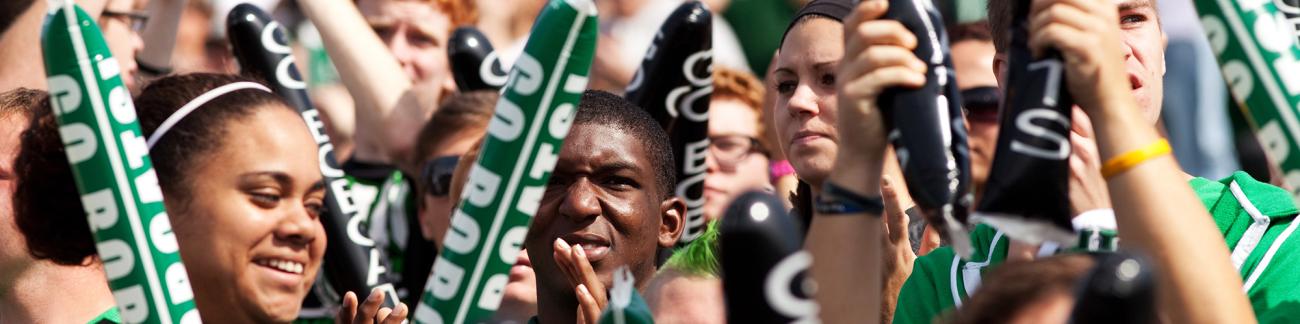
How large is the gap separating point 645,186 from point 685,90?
19.5 inches

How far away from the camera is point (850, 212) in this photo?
91.7 inches

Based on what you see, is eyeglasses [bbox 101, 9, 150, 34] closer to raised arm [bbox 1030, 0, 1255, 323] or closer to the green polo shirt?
the green polo shirt

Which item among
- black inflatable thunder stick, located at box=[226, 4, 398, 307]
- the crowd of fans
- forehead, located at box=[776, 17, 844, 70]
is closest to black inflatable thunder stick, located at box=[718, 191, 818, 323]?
the crowd of fans

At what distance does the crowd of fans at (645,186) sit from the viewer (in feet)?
7.35

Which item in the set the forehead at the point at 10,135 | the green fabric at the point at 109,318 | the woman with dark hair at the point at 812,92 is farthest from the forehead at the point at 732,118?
the forehead at the point at 10,135

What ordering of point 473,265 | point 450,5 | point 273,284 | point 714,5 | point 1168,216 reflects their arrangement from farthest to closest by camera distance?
point 714,5 < point 450,5 < point 273,284 < point 473,265 < point 1168,216

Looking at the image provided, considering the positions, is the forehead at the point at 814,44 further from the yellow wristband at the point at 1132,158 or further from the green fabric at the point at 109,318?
the yellow wristband at the point at 1132,158

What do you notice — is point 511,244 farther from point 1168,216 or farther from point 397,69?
point 397,69

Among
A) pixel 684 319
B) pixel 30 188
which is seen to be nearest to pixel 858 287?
pixel 684 319

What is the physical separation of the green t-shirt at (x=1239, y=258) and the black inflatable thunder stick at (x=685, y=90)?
93cm

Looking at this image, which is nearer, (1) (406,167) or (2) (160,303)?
(2) (160,303)

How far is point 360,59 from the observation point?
5.49 m

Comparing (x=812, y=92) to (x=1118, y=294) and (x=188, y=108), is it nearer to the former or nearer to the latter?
(x=188, y=108)

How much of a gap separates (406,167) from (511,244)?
3.19 m
